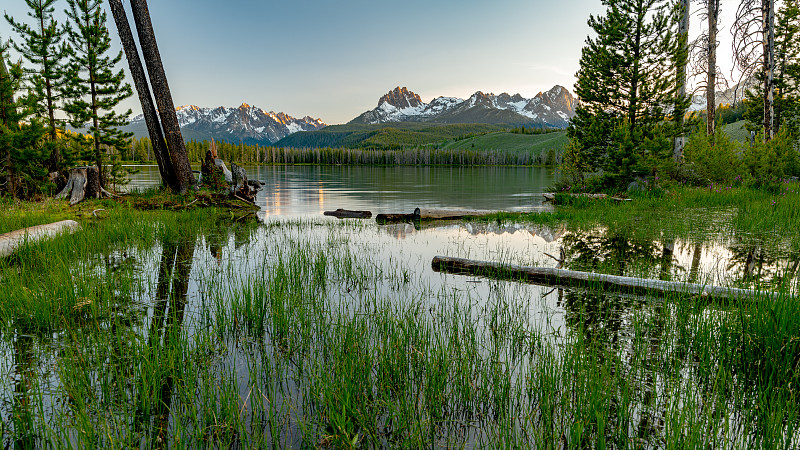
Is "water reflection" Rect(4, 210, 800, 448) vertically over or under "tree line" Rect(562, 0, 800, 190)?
under

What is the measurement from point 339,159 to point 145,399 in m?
160

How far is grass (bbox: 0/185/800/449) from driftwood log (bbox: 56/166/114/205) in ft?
33.9

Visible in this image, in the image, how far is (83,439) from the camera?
2527 mm

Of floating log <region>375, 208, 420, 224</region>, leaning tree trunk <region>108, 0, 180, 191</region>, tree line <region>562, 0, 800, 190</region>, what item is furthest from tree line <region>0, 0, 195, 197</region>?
tree line <region>562, 0, 800, 190</region>

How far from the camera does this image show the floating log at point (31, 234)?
781cm

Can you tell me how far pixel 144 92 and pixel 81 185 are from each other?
14.2ft

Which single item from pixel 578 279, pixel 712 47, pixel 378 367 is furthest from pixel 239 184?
pixel 712 47

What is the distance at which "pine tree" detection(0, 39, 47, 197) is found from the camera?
14.4 meters

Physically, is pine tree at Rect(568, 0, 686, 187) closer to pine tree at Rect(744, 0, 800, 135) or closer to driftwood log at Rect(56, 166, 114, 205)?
pine tree at Rect(744, 0, 800, 135)

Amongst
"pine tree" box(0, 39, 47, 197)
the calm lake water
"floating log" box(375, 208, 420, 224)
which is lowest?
"floating log" box(375, 208, 420, 224)

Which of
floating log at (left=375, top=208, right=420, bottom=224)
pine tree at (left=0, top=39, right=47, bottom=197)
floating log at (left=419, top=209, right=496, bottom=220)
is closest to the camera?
pine tree at (left=0, top=39, right=47, bottom=197)

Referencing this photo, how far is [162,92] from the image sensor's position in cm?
1598

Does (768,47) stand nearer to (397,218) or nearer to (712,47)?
(712,47)

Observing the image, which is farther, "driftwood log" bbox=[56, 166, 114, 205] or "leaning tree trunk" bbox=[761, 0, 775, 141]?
"leaning tree trunk" bbox=[761, 0, 775, 141]
